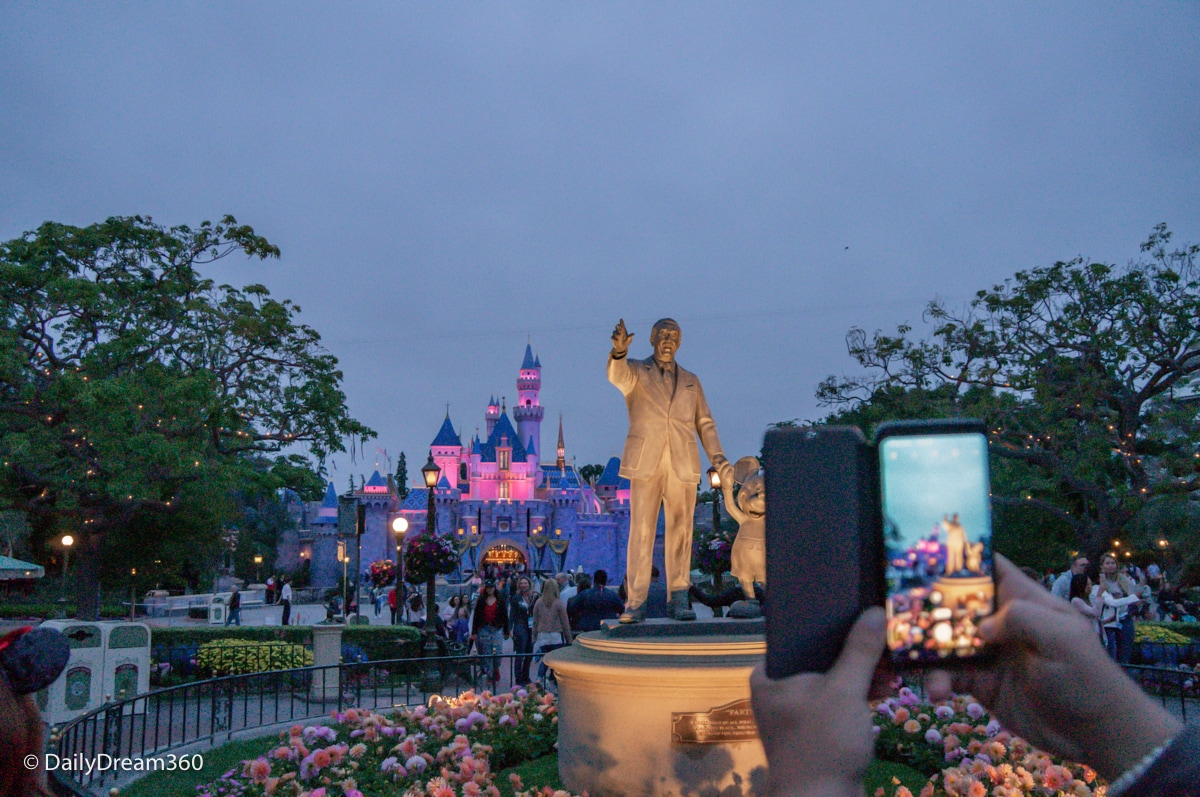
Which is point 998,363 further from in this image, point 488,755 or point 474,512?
point 474,512

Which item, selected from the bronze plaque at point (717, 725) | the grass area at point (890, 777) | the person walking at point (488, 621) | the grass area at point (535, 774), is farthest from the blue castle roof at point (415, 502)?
the bronze plaque at point (717, 725)

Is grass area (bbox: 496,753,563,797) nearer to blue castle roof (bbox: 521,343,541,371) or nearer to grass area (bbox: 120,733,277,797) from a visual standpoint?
grass area (bbox: 120,733,277,797)

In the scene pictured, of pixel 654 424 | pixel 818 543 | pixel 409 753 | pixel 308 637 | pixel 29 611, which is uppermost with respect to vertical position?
pixel 654 424

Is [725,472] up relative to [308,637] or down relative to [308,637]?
up

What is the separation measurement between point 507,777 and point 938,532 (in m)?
6.21

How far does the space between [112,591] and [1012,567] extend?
40436 millimetres

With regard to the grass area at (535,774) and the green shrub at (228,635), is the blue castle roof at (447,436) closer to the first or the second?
the green shrub at (228,635)

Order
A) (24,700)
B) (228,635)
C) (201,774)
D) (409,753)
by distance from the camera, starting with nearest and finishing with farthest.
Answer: (24,700) → (409,753) → (201,774) → (228,635)

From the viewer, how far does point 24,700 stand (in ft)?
7.86

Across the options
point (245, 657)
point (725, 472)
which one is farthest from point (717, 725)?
point (245, 657)

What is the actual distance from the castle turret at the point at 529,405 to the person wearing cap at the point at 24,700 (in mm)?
91893

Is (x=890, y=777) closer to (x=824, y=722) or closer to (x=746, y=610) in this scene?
(x=746, y=610)

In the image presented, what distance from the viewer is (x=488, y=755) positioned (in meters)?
6.75

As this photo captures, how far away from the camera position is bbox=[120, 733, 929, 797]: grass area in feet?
20.7
